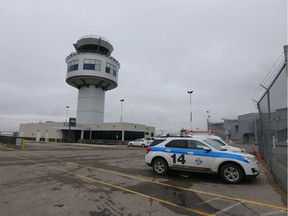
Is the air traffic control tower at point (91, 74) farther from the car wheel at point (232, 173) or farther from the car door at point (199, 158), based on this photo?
the car wheel at point (232, 173)

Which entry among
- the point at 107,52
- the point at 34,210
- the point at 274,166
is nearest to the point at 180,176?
the point at 274,166

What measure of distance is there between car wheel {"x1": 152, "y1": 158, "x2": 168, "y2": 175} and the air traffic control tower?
1795 inches

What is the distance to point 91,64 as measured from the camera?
53094 mm

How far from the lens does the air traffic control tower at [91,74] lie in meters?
53.1

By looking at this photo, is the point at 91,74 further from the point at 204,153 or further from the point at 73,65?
the point at 204,153

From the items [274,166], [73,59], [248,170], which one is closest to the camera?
[248,170]

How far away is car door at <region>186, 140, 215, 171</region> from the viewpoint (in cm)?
859

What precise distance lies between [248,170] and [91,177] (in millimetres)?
6054

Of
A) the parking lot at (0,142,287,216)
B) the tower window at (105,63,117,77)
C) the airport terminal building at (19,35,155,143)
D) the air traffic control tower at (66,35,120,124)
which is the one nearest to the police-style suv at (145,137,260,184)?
the parking lot at (0,142,287,216)

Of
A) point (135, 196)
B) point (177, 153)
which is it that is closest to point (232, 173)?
point (177, 153)

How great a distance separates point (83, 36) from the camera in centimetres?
5666

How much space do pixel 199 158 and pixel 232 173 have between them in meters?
1.30

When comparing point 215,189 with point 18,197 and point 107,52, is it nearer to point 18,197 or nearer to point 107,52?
point 18,197

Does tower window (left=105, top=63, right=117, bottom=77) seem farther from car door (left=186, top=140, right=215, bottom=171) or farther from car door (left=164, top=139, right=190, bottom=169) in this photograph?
car door (left=186, top=140, right=215, bottom=171)
